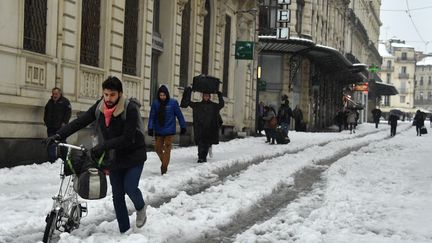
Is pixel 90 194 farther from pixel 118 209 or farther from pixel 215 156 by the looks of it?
pixel 215 156

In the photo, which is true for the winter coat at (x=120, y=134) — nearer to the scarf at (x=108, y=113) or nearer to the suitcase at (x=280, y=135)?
the scarf at (x=108, y=113)

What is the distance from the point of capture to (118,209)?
20.2 feet

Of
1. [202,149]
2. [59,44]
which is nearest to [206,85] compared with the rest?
[202,149]

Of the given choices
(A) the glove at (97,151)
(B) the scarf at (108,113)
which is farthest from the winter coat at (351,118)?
(A) the glove at (97,151)

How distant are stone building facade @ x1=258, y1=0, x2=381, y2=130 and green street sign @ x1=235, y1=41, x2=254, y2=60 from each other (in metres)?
5.76

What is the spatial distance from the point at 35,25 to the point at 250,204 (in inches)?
260

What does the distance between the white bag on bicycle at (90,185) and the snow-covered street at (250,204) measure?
0.61 metres

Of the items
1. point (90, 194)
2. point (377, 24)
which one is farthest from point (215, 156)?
point (377, 24)

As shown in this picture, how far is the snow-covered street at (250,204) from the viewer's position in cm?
658

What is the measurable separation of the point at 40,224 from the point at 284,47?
3047 centimetres

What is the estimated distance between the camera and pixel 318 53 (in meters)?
38.7

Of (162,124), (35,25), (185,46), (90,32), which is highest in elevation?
(185,46)

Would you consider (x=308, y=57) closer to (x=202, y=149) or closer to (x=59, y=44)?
(x=202, y=149)

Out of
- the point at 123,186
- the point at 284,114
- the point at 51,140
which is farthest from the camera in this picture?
the point at 284,114
